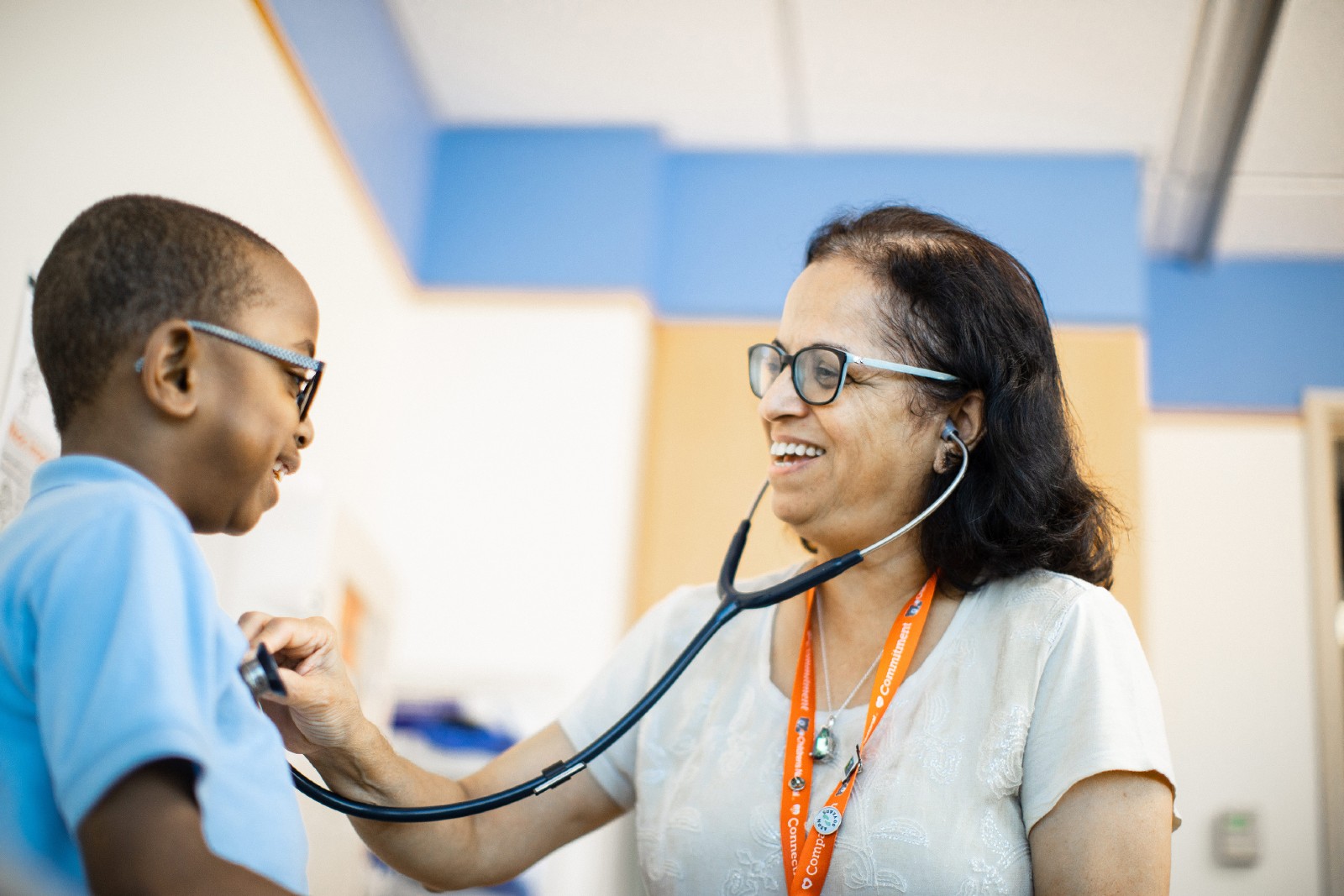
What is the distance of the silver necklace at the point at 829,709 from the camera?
1347mm

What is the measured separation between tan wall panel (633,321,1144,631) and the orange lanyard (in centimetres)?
173

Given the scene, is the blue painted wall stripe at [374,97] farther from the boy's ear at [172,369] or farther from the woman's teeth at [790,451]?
the boy's ear at [172,369]

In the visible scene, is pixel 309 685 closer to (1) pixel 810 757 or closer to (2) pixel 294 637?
(2) pixel 294 637

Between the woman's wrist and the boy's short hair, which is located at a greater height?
the boy's short hair

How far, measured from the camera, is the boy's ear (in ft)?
3.09

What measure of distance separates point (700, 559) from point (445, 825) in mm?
1965

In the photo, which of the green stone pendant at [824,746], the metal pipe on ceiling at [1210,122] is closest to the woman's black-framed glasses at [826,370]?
the green stone pendant at [824,746]

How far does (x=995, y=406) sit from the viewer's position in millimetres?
1452

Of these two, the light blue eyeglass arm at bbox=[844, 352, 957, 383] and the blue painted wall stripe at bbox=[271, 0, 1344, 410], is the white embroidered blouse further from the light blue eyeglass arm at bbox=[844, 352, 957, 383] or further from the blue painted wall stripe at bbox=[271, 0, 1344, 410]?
the blue painted wall stripe at bbox=[271, 0, 1344, 410]

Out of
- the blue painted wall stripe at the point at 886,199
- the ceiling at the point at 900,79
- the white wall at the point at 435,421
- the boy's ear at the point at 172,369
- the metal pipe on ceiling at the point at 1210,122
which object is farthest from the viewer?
the blue painted wall stripe at the point at 886,199

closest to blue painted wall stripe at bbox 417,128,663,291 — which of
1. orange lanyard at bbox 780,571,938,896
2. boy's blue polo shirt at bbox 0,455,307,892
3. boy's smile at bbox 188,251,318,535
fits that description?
orange lanyard at bbox 780,571,938,896

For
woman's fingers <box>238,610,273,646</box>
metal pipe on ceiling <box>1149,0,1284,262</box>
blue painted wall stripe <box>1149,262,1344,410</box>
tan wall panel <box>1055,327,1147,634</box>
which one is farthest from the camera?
blue painted wall stripe <box>1149,262,1344,410</box>

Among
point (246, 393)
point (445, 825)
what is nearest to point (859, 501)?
point (445, 825)

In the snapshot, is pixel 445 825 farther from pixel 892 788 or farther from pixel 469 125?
pixel 469 125
